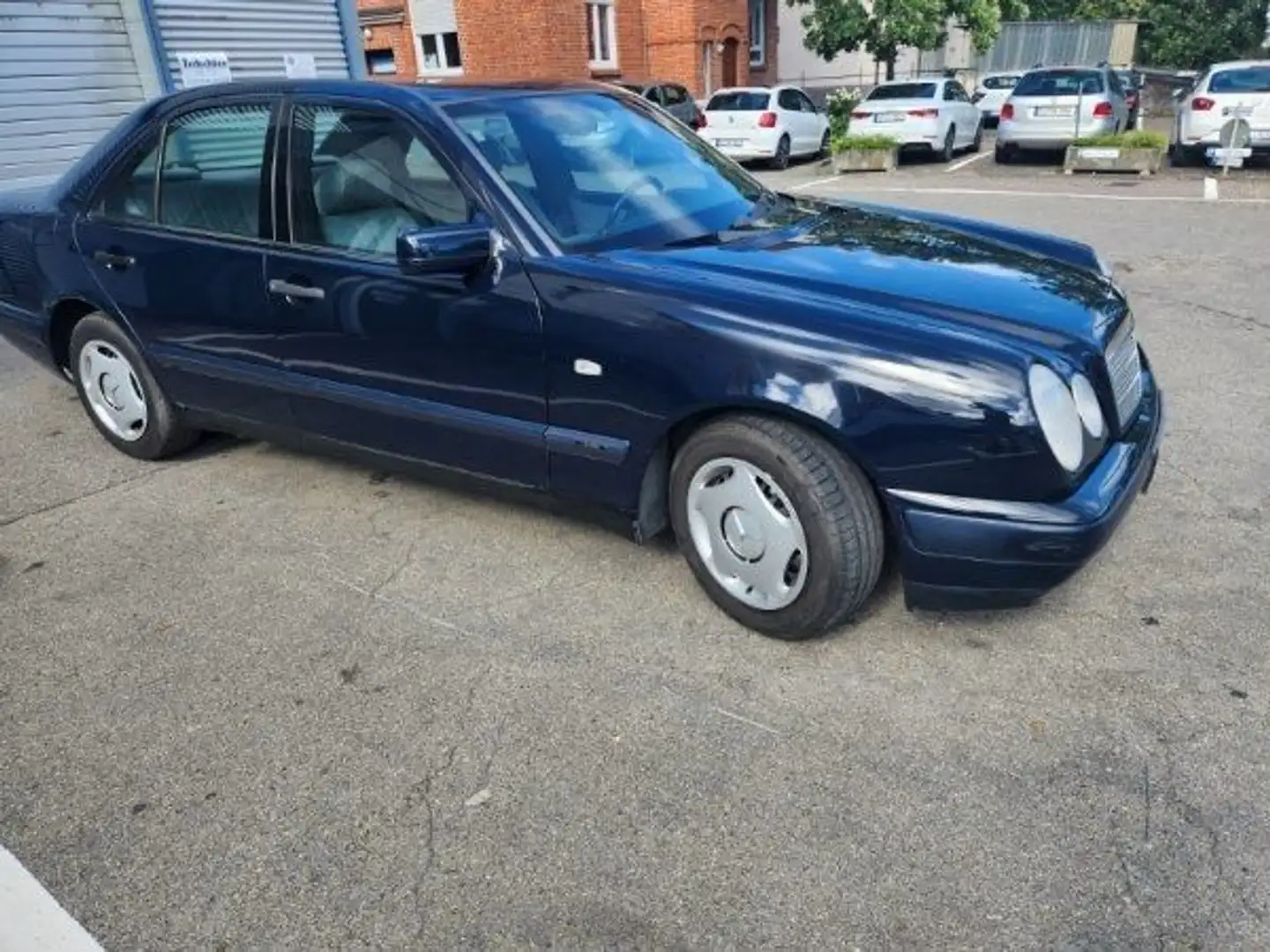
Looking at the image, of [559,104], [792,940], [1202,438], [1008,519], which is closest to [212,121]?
[559,104]

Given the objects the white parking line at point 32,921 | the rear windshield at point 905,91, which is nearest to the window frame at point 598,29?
the rear windshield at point 905,91

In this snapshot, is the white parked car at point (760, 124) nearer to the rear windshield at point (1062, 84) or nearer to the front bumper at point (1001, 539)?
the rear windshield at point (1062, 84)

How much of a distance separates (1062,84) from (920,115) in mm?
2157

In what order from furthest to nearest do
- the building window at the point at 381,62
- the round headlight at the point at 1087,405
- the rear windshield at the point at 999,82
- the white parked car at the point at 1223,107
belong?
the building window at the point at 381,62 < the rear windshield at the point at 999,82 < the white parked car at the point at 1223,107 < the round headlight at the point at 1087,405

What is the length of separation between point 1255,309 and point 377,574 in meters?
6.19

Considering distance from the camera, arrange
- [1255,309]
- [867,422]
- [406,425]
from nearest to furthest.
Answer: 1. [867,422]
2. [406,425]
3. [1255,309]

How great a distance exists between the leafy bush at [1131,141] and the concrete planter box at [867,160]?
284cm

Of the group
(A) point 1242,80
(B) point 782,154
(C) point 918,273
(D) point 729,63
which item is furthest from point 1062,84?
(C) point 918,273

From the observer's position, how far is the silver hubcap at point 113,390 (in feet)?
14.4

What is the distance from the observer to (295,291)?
3.51 metres

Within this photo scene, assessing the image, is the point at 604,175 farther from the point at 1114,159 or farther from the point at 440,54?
the point at 440,54

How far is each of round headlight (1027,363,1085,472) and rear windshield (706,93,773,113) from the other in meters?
15.6

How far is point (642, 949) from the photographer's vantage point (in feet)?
6.53

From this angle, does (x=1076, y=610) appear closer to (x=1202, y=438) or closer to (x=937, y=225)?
(x=937, y=225)
